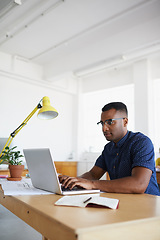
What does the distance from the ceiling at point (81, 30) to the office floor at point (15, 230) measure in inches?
113

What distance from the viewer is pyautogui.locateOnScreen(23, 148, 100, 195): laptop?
117 centimetres

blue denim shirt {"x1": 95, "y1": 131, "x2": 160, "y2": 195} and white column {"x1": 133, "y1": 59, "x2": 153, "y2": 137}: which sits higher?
white column {"x1": 133, "y1": 59, "x2": 153, "y2": 137}

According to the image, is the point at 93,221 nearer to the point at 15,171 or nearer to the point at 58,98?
the point at 15,171

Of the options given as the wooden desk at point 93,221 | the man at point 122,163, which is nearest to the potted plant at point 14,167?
the man at point 122,163

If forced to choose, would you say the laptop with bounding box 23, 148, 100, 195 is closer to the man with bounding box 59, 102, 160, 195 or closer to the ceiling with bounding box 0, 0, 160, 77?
the man with bounding box 59, 102, 160, 195

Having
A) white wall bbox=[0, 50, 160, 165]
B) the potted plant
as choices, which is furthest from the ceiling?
the potted plant

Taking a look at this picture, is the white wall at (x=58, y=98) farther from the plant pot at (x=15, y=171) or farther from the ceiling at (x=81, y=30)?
the plant pot at (x=15, y=171)

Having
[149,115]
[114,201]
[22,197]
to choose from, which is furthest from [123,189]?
[149,115]

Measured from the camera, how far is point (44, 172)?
126cm

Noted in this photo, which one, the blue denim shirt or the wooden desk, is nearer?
the wooden desk

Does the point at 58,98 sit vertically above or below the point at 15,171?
above

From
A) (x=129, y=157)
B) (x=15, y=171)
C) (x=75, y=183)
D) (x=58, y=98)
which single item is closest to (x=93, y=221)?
(x=75, y=183)

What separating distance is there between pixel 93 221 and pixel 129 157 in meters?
0.98

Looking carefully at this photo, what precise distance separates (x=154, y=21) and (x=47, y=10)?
1.85m
